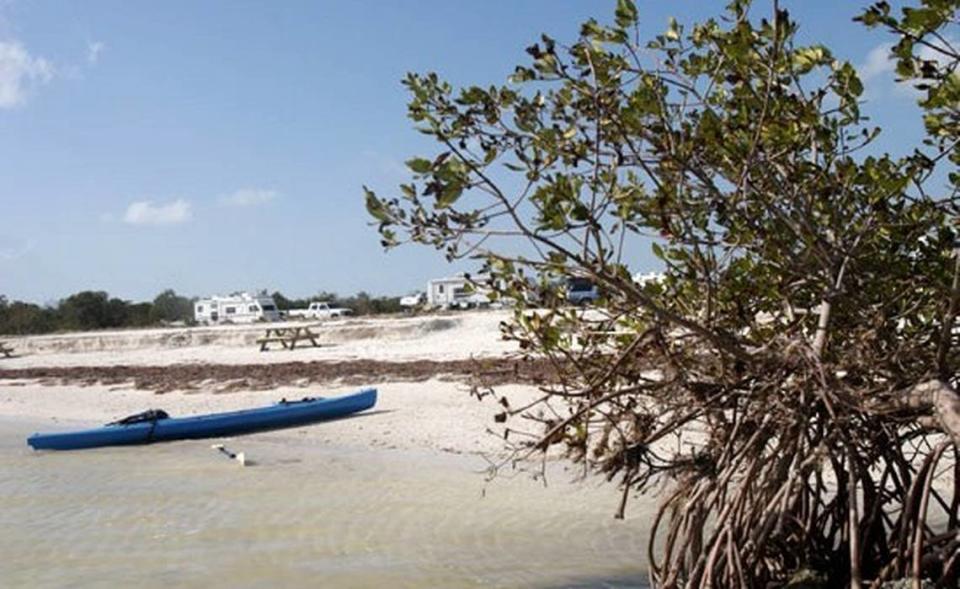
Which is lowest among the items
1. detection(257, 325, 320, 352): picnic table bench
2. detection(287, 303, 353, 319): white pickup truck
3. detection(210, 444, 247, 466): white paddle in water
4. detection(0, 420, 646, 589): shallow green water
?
detection(0, 420, 646, 589): shallow green water

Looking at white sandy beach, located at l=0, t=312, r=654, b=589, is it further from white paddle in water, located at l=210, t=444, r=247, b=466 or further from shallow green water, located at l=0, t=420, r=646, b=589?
white paddle in water, located at l=210, t=444, r=247, b=466

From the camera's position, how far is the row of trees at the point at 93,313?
56531mm

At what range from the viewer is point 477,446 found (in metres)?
11.8

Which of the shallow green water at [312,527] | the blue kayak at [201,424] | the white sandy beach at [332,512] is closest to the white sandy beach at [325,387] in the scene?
the white sandy beach at [332,512]

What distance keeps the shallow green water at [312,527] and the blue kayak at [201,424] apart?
1481 millimetres

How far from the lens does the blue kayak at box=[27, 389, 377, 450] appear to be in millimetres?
13711

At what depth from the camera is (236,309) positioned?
2313 inches

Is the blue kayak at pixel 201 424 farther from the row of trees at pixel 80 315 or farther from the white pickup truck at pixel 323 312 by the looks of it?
the row of trees at pixel 80 315

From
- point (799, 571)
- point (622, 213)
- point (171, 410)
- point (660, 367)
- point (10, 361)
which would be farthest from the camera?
point (10, 361)

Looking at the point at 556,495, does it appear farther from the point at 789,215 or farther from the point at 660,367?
the point at 789,215

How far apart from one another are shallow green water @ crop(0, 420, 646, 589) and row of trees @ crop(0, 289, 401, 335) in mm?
43166

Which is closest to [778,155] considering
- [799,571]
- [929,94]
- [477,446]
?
[929,94]

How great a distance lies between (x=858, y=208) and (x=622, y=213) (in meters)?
0.98

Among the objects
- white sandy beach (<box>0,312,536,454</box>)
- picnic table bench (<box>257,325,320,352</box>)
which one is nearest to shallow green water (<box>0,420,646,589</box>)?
white sandy beach (<box>0,312,536,454</box>)
